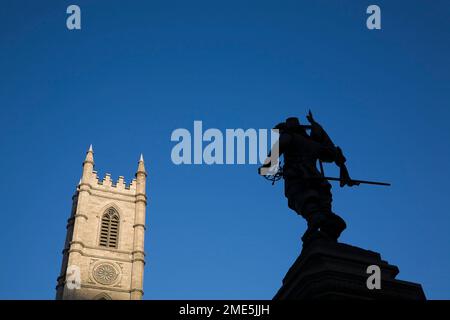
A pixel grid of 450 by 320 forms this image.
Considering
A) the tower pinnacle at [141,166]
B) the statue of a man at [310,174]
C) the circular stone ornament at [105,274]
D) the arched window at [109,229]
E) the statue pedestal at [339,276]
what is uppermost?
the tower pinnacle at [141,166]

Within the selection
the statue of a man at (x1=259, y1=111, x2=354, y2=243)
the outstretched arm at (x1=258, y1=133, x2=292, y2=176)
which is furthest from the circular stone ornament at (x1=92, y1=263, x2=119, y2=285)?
the statue of a man at (x1=259, y1=111, x2=354, y2=243)

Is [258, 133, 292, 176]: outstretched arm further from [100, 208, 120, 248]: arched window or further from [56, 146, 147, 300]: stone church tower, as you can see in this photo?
[100, 208, 120, 248]: arched window

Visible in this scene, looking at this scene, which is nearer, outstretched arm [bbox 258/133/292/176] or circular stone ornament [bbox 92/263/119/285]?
outstretched arm [bbox 258/133/292/176]

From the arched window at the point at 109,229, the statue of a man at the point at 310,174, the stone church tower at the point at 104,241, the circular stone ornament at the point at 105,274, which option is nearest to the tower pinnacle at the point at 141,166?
the stone church tower at the point at 104,241

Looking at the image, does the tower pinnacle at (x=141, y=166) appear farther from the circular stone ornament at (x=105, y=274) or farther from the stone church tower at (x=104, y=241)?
the circular stone ornament at (x=105, y=274)

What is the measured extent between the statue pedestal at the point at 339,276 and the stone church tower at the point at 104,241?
152 ft

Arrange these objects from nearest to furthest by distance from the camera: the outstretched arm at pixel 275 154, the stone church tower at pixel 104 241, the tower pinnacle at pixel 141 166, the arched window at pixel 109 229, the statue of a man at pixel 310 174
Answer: the statue of a man at pixel 310 174 < the outstretched arm at pixel 275 154 < the stone church tower at pixel 104 241 < the arched window at pixel 109 229 < the tower pinnacle at pixel 141 166

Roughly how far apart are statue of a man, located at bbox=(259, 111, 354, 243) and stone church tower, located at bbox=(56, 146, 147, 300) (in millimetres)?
45776

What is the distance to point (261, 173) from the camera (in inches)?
249

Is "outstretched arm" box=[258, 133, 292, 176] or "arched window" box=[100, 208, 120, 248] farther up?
"arched window" box=[100, 208, 120, 248]

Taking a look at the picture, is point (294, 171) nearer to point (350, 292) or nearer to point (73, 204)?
point (350, 292)

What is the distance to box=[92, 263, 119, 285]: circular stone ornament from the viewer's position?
2029 inches

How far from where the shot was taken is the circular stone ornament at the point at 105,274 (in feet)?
169
